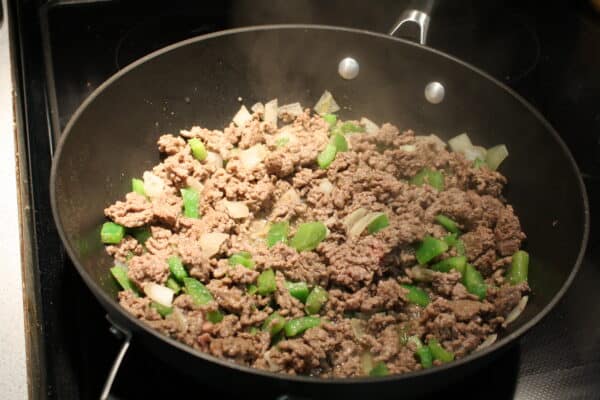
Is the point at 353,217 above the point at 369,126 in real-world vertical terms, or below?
below

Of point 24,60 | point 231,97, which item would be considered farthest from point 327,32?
point 24,60

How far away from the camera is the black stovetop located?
1495 mm

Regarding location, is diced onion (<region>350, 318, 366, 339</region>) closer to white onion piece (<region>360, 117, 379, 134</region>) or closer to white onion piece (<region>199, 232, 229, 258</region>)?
white onion piece (<region>199, 232, 229, 258</region>)

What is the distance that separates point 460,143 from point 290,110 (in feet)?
1.98

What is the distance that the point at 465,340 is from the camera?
4.90ft

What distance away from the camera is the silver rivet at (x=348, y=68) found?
2.05 m

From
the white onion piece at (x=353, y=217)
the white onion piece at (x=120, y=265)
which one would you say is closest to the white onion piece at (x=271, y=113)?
the white onion piece at (x=353, y=217)

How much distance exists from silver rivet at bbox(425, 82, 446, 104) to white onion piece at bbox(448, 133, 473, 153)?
0.14 meters

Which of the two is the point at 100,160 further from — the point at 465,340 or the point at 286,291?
the point at 465,340

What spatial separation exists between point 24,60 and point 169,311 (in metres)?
1.12

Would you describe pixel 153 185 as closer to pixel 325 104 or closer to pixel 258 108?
pixel 258 108

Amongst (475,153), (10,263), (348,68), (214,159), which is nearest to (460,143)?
(475,153)

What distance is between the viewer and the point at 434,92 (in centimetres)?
202

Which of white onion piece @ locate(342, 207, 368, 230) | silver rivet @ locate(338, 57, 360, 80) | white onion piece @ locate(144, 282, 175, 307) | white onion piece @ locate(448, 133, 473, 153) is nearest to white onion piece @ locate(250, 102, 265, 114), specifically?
silver rivet @ locate(338, 57, 360, 80)
